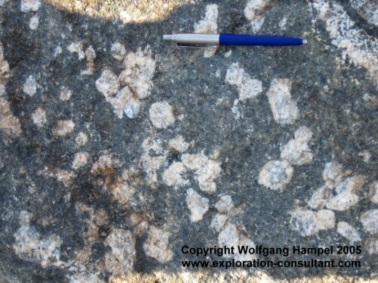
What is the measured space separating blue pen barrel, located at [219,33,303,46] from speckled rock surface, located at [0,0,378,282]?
0.02 metres

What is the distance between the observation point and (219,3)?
107 centimetres

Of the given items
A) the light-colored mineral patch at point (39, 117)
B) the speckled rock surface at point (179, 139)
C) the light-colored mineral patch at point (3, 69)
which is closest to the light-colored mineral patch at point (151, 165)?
the speckled rock surface at point (179, 139)

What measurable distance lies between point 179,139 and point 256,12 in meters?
0.29

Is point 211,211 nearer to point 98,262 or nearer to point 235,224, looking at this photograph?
point 235,224

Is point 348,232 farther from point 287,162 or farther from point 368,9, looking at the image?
point 368,9

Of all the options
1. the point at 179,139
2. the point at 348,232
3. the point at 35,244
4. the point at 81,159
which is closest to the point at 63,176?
the point at 81,159

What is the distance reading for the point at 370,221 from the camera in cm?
102

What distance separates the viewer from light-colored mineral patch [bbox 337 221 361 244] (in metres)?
1.03

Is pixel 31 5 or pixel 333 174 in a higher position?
pixel 31 5

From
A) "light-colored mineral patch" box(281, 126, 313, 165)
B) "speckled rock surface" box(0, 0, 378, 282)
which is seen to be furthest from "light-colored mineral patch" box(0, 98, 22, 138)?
"light-colored mineral patch" box(281, 126, 313, 165)

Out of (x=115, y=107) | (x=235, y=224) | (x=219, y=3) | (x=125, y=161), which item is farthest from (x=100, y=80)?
(x=235, y=224)

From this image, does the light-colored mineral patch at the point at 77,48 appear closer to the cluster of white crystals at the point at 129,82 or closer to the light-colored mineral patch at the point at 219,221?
the cluster of white crystals at the point at 129,82

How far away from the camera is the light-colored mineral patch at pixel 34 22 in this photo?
3.76 feet

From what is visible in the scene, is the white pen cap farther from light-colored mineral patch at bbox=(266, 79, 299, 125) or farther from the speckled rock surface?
light-colored mineral patch at bbox=(266, 79, 299, 125)
